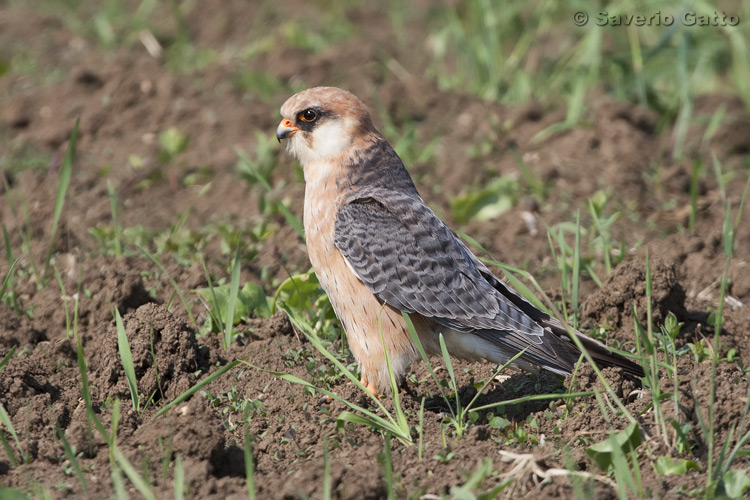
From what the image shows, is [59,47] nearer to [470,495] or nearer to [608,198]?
[608,198]

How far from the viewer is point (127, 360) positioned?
4.13 metres

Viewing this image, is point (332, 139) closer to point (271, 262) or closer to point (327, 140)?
point (327, 140)

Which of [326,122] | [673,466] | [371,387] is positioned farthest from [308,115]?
[673,466]

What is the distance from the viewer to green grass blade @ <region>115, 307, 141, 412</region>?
162 inches

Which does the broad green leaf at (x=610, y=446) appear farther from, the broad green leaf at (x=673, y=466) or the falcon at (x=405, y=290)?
the falcon at (x=405, y=290)

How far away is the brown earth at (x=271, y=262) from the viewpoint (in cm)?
368

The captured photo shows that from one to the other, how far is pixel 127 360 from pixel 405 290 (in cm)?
145

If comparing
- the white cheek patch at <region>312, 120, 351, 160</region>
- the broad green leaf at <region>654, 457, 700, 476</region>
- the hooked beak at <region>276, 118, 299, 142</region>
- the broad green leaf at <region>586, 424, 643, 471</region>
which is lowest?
the broad green leaf at <region>654, 457, 700, 476</region>

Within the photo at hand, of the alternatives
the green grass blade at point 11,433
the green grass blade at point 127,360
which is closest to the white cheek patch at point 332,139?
the green grass blade at point 127,360

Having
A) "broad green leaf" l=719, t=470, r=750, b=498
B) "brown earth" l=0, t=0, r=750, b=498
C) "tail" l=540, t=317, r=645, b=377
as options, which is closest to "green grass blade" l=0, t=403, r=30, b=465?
"brown earth" l=0, t=0, r=750, b=498

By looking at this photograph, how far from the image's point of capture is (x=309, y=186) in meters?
5.09

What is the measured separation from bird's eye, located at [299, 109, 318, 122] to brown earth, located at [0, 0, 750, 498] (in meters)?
1.01

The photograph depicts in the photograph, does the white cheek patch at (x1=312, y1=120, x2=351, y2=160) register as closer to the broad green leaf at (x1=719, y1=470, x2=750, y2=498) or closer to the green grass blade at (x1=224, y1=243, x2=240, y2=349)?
the green grass blade at (x1=224, y1=243, x2=240, y2=349)

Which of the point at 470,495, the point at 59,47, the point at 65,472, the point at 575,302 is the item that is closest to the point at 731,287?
the point at 575,302
